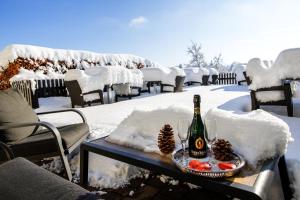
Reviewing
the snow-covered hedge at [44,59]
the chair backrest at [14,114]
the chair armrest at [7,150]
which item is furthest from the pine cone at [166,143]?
the snow-covered hedge at [44,59]

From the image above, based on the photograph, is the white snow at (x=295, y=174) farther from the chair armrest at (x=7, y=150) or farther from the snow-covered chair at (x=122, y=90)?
the snow-covered chair at (x=122, y=90)

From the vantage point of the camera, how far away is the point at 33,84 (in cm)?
656

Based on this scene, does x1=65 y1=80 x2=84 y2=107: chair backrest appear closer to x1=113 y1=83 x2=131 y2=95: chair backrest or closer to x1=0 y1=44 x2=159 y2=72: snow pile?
Answer: x1=113 y1=83 x2=131 y2=95: chair backrest

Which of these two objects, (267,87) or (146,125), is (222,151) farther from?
(267,87)

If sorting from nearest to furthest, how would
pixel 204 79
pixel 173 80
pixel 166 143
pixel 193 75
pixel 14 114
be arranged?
pixel 166 143 < pixel 14 114 < pixel 173 80 < pixel 193 75 < pixel 204 79

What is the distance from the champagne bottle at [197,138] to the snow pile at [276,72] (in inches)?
132

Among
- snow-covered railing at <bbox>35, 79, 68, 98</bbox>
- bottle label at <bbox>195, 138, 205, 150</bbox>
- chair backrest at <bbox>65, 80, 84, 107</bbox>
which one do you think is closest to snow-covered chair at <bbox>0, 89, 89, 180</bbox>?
bottle label at <bbox>195, 138, 205, 150</bbox>

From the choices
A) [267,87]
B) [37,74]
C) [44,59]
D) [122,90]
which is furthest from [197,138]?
[44,59]

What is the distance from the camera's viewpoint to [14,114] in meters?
2.54

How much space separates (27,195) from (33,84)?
6.46 m

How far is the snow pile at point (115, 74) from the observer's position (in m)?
6.71

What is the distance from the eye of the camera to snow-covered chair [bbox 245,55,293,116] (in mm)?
4141

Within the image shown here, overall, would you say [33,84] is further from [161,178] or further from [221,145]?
[221,145]

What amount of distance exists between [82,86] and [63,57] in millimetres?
5319
